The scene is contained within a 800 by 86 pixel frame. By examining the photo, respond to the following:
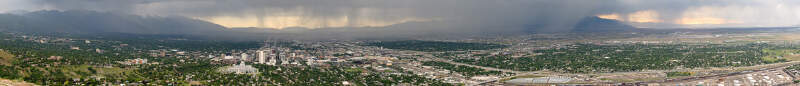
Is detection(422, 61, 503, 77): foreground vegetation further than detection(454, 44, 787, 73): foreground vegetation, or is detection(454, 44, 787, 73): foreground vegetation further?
detection(454, 44, 787, 73): foreground vegetation

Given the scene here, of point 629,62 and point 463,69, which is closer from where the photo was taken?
point 463,69

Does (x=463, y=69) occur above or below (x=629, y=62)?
below

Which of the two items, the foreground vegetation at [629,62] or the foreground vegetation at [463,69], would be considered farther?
the foreground vegetation at [629,62]

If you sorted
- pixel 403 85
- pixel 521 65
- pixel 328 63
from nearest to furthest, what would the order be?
pixel 403 85 < pixel 521 65 < pixel 328 63

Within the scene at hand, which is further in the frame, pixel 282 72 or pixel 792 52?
pixel 792 52

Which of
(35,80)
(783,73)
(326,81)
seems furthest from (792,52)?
(35,80)

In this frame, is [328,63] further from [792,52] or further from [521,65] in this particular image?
[792,52]

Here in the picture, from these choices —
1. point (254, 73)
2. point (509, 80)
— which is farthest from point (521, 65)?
point (254, 73)

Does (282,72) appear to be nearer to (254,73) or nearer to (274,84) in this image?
(254,73)

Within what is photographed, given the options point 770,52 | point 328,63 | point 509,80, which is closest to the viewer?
point 509,80
